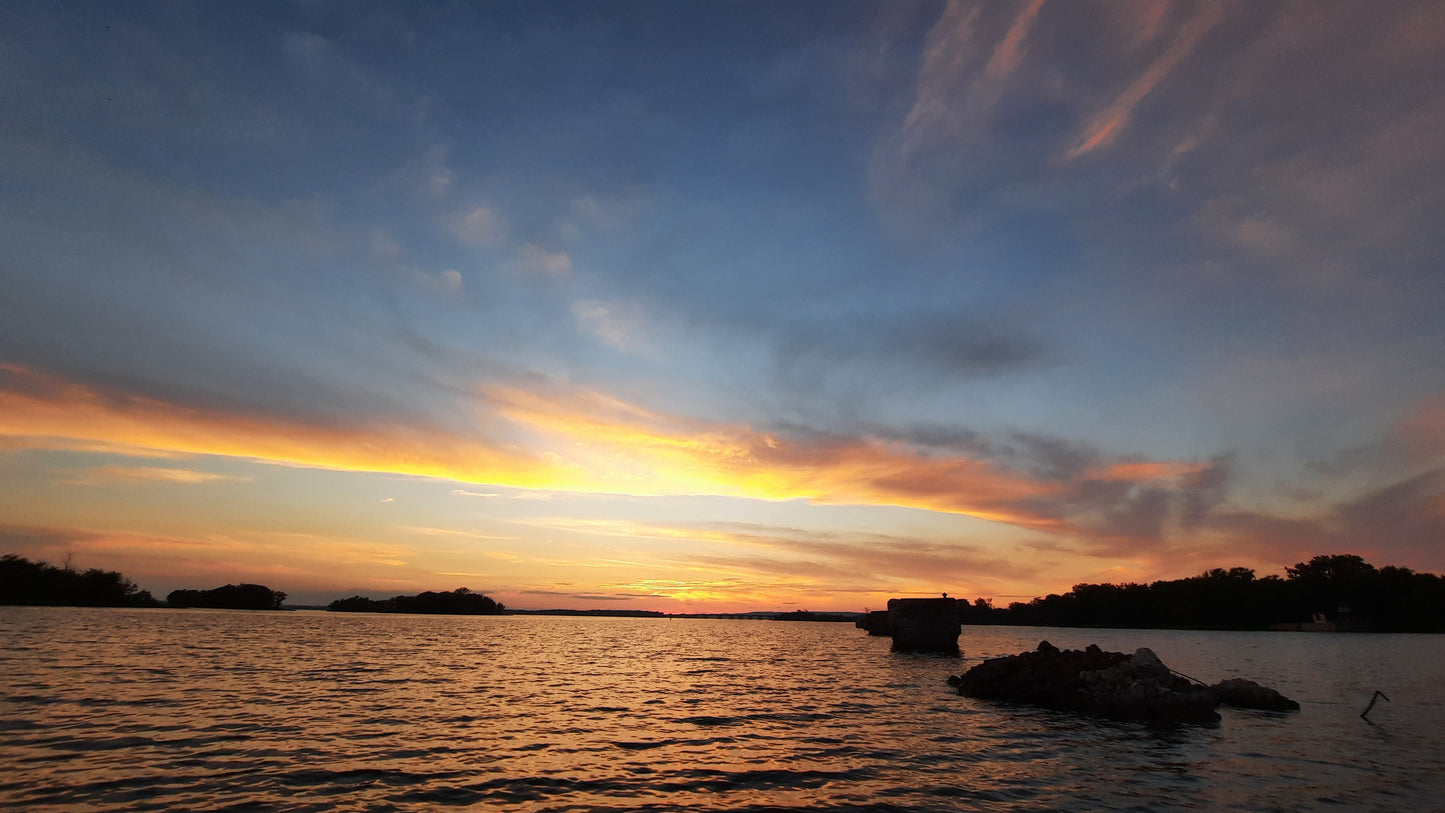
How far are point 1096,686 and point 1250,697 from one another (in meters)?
10.2

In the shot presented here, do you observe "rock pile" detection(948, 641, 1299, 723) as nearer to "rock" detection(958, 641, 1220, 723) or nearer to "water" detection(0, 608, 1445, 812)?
"rock" detection(958, 641, 1220, 723)

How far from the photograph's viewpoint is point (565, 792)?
1792cm

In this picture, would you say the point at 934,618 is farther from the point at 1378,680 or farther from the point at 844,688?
the point at 844,688

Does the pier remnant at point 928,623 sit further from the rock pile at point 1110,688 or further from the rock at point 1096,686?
the rock at point 1096,686

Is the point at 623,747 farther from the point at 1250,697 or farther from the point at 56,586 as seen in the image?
the point at 56,586

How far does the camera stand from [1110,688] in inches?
1505

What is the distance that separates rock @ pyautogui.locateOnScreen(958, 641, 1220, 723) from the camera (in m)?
34.9

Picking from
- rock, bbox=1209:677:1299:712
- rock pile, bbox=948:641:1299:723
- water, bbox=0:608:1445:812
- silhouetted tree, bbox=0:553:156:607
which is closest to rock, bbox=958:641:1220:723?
rock pile, bbox=948:641:1299:723

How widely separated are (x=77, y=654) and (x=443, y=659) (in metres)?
25.7

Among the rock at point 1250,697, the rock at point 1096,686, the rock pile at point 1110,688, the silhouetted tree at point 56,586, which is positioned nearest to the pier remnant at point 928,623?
the rock pile at point 1110,688

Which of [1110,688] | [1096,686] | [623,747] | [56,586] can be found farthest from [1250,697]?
[56,586]

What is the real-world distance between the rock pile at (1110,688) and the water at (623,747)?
5.14 feet

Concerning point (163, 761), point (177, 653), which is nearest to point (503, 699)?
point (163, 761)

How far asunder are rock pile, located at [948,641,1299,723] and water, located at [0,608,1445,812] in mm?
1566
